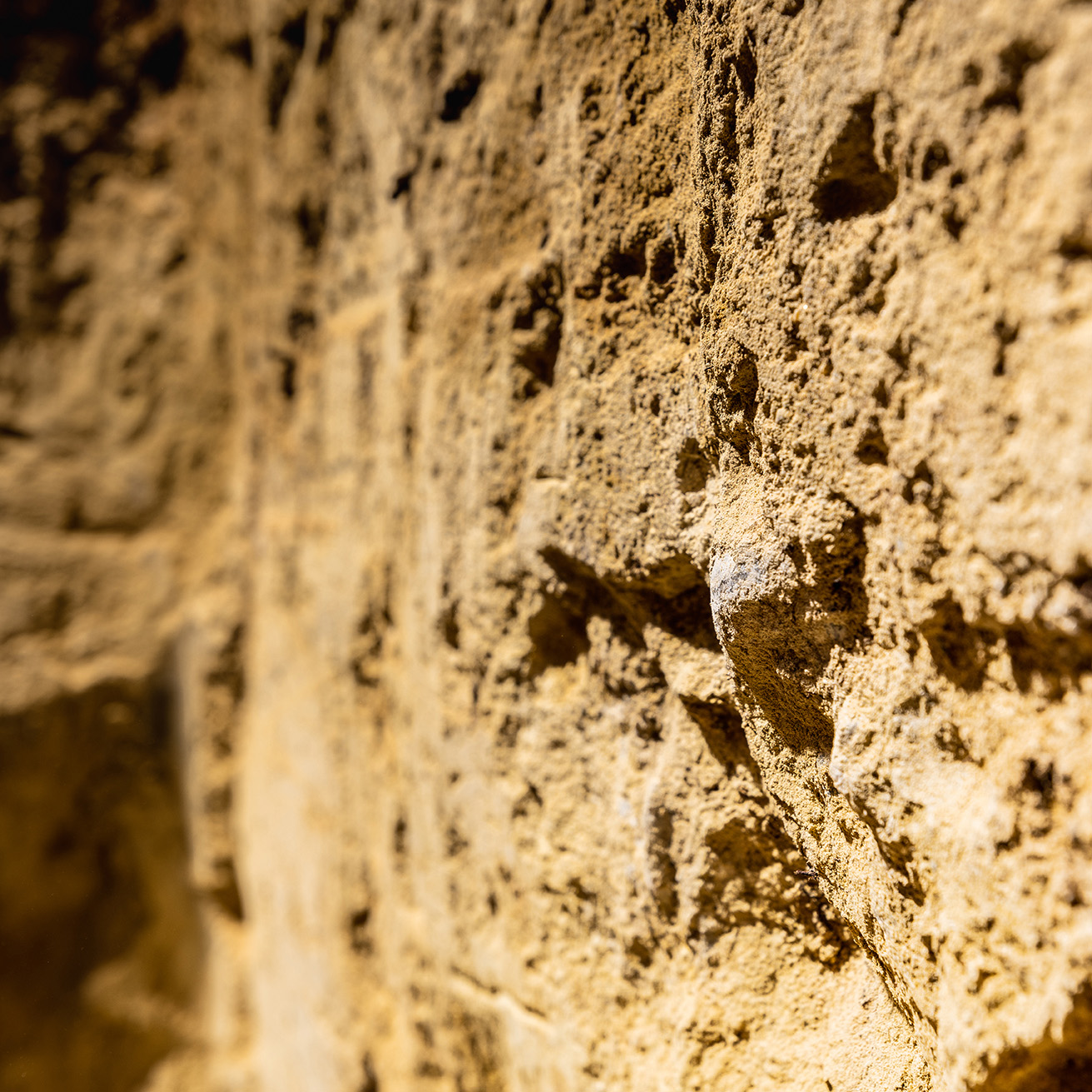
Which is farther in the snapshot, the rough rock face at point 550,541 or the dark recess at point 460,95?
the dark recess at point 460,95

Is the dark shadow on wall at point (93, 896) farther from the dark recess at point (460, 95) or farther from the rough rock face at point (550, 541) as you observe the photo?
the dark recess at point (460, 95)

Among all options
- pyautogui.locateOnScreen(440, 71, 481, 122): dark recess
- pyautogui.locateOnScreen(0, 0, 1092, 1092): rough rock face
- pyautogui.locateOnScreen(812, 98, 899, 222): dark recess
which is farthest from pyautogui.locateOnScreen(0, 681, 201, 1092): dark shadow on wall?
pyautogui.locateOnScreen(812, 98, 899, 222): dark recess

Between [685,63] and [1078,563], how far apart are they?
40 centimetres

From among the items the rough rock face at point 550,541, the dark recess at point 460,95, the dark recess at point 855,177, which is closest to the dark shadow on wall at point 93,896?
the rough rock face at point 550,541

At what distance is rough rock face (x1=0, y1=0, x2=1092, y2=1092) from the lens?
38 centimetres

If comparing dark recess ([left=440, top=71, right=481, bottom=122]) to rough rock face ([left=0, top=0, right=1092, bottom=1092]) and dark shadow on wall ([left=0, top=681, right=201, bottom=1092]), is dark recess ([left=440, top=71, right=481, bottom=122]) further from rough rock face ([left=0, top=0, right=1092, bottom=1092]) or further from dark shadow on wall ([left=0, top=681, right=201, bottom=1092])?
dark shadow on wall ([left=0, top=681, right=201, bottom=1092])

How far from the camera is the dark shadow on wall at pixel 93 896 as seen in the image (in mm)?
1452

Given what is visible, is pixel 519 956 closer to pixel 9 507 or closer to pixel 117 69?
pixel 9 507

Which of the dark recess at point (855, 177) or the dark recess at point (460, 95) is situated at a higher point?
the dark recess at point (460, 95)

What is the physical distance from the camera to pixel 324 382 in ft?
3.61

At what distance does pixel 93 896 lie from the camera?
1.51 m

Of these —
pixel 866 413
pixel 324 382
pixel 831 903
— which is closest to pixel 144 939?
pixel 324 382

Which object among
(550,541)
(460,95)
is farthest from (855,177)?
(460,95)

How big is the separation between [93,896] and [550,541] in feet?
4.18
